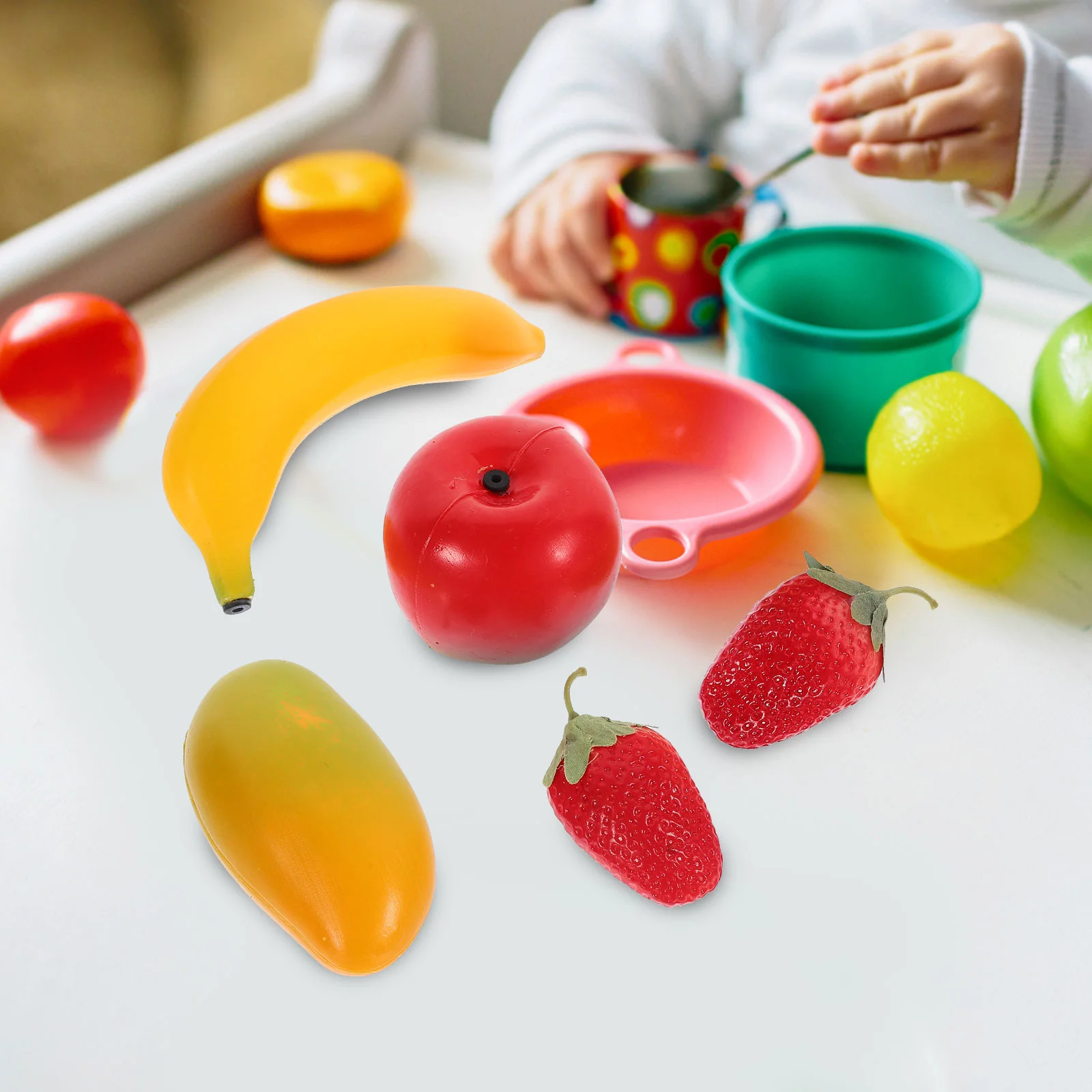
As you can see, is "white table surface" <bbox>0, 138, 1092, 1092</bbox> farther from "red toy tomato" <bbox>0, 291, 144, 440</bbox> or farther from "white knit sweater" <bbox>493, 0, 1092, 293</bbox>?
"white knit sweater" <bbox>493, 0, 1092, 293</bbox>

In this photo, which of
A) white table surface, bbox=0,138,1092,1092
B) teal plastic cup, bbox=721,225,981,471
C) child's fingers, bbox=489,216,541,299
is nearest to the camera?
white table surface, bbox=0,138,1092,1092

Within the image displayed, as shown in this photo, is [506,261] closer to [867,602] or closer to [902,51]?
[902,51]

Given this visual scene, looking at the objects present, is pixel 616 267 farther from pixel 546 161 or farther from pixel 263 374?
pixel 263 374

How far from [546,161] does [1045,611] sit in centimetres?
54

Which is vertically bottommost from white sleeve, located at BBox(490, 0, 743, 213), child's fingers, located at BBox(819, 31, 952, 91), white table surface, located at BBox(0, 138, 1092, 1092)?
white table surface, located at BBox(0, 138, 1092, 1092)

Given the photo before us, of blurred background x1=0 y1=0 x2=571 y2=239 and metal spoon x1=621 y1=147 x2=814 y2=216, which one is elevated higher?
metal spoon x1=621 y1=147 x2=814 y2=216

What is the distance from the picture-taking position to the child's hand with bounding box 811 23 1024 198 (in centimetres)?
65

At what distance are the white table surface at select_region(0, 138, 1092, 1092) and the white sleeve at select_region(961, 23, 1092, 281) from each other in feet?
0.66

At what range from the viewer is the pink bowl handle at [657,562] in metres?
0.53

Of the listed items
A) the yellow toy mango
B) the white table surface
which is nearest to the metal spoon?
the white table surface

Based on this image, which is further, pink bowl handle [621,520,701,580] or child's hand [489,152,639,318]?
child's hand [489,152,639,318]

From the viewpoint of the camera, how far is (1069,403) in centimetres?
58

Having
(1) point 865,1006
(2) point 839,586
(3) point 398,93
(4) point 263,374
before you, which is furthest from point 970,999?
(3) point 398,93

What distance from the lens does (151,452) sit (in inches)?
26.7
